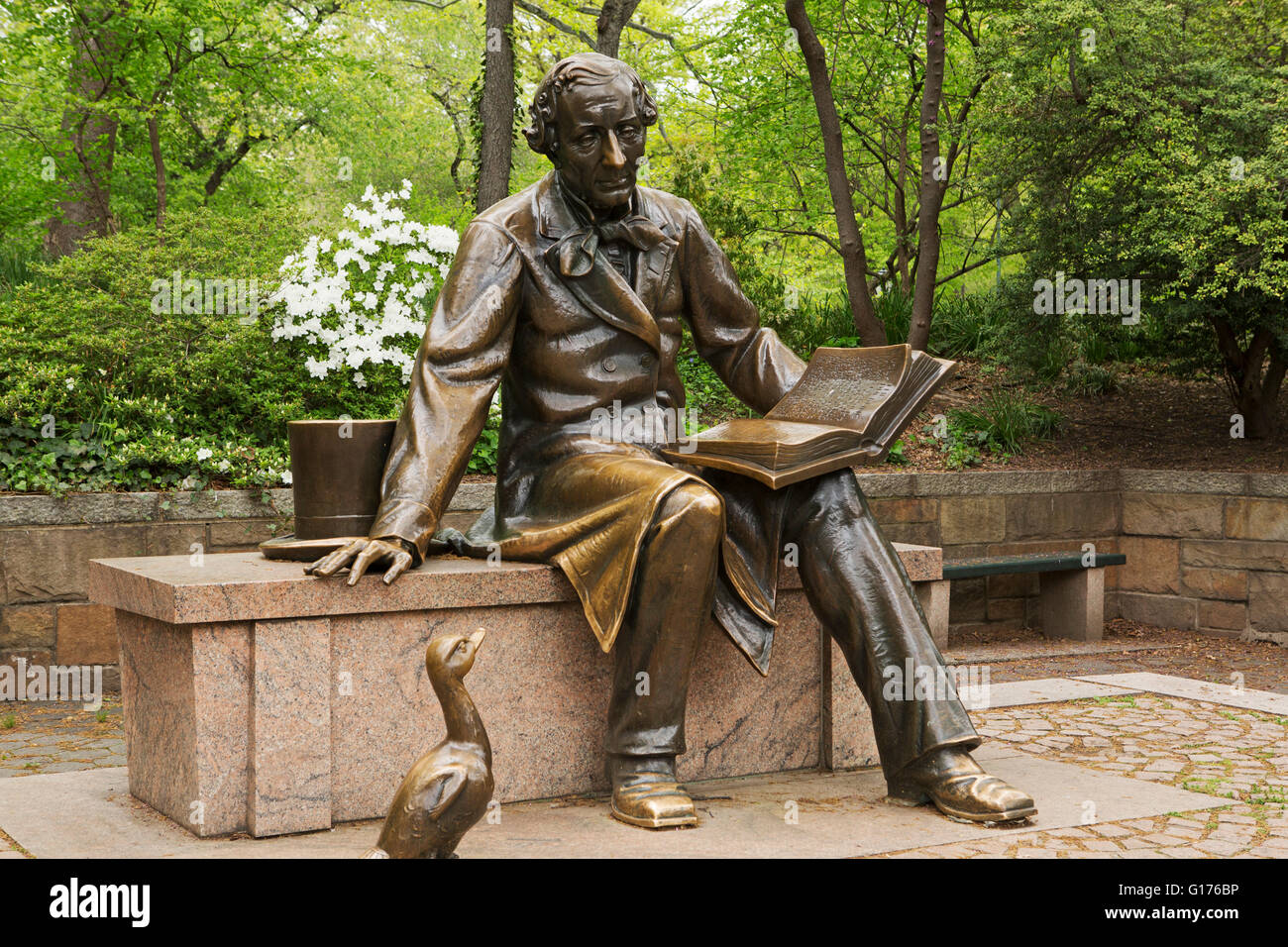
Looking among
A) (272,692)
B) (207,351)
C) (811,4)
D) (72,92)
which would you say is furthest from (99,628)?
(811,4)

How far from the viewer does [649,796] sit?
12.0 ft

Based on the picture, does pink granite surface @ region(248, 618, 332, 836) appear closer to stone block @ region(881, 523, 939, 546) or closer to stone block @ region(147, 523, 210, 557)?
stone block @ region(147, 523, 210, 557)

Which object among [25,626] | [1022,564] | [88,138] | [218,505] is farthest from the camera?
[88,138]

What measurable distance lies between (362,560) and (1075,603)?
641 cm

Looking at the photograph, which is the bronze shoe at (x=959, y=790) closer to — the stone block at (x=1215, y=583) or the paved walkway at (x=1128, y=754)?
the paved walkway at (x=1128, y=754)

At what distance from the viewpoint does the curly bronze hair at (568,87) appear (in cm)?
390

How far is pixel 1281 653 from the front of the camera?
8.27 metres

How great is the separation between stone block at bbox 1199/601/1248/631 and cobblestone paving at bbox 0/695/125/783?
661cm

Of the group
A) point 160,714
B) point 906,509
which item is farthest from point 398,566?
point 906,509

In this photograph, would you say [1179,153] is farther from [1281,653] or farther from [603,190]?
[603,190]

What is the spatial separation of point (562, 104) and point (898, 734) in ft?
6.60

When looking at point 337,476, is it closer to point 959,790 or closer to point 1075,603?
point 959,790

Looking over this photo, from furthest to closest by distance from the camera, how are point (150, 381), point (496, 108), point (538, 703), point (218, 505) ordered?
point (496, 108), point (150, 381), point (218, 505), point (538, 703)

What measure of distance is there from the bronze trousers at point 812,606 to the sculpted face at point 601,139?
0.95 m
